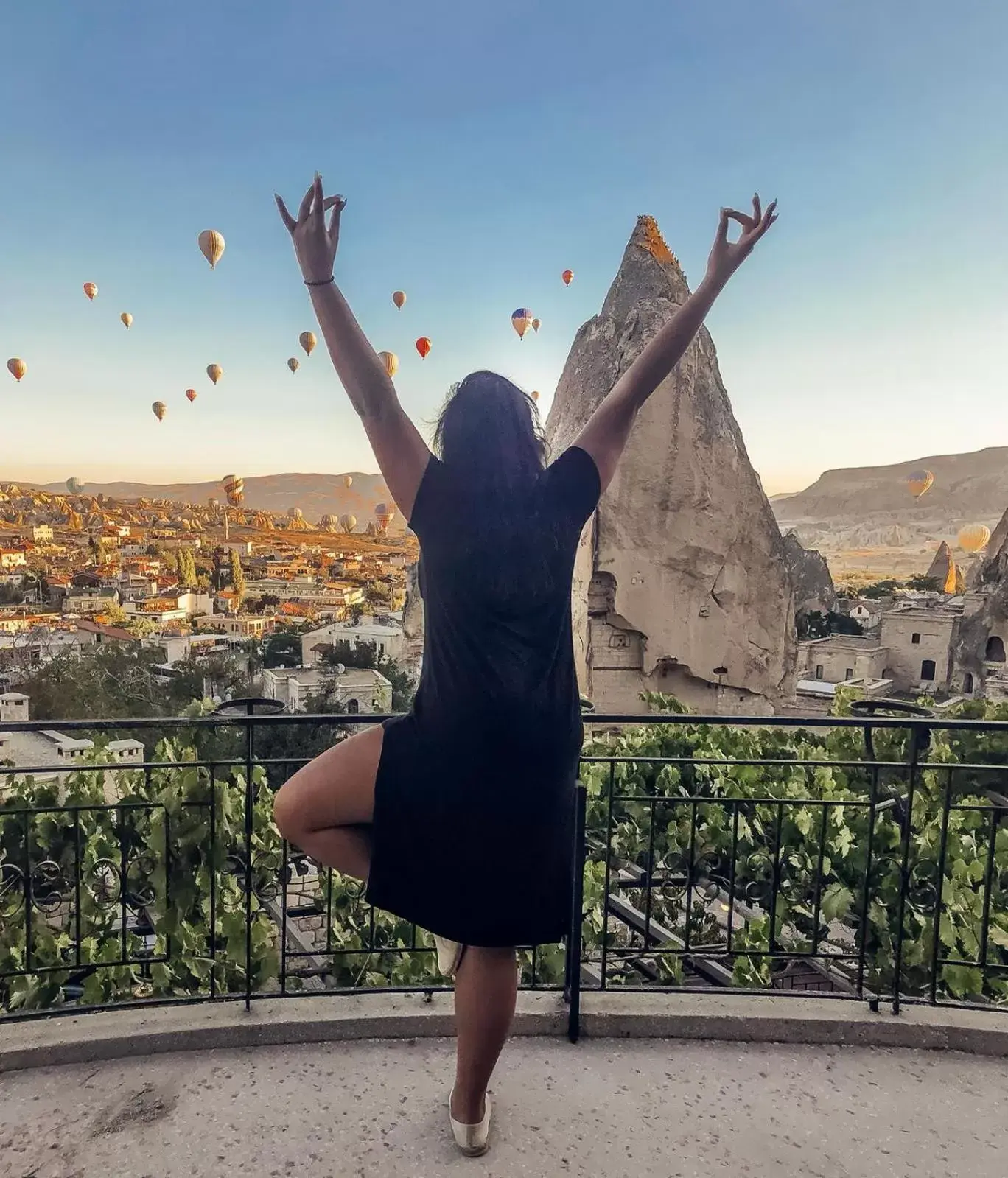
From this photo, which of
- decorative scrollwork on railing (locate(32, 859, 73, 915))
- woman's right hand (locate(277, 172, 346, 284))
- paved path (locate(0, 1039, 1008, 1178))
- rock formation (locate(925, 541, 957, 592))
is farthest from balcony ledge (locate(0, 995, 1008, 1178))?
rock formation (locate(925, 541, 957, 592))

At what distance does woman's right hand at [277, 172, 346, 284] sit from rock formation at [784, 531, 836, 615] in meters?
44.5

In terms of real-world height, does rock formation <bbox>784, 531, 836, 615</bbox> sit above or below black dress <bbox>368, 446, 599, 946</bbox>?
below

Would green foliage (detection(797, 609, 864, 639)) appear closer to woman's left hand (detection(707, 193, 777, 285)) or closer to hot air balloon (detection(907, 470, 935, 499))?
hot air balloon (detection(907, 470, 935, 499))

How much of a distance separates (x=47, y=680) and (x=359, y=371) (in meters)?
28.1

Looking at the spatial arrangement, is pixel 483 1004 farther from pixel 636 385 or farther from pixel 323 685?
pixel 323 685

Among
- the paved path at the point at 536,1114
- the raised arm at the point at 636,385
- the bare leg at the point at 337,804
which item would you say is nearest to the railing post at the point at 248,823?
the paved path at the point at 536,1114

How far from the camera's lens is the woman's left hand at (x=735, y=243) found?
193 centimetres

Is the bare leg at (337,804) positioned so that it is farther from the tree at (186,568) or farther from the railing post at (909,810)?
the tree at (186,568)

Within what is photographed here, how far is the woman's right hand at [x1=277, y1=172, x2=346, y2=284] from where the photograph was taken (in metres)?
1.57

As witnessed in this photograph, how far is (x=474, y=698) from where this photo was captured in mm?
1582

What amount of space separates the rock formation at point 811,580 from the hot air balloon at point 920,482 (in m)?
7.65

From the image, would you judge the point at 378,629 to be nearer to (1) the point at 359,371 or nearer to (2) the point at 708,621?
(2) the point at 708,621

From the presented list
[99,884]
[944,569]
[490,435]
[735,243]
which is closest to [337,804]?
[490,435]

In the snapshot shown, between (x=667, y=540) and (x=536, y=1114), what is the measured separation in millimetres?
12901
